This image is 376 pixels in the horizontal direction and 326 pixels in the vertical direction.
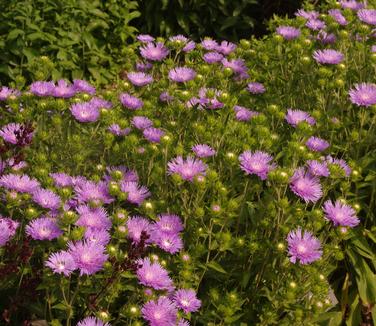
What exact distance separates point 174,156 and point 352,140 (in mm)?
927

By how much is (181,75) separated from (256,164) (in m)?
1.03

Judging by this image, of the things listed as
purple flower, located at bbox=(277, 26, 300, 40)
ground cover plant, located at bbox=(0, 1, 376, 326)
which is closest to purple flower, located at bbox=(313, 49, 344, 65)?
ground cover plant, located at bbox=(0, 1, 376, 326)

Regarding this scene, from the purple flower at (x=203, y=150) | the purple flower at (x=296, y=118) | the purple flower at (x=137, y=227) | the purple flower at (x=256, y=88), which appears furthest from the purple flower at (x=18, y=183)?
the purple flower at (x=256, y=88)

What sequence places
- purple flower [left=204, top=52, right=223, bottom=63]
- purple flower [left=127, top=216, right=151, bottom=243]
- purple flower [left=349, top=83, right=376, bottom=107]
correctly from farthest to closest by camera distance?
purple flower [left=204, top=52, right=223, bottom=63] → purple flower [left=349, top=83, right=376, bottom=107] → purple flower [left=127, top=216, right=151, bottom=243]

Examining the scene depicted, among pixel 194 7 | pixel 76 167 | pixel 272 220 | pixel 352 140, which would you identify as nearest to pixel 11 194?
pixel 76 167

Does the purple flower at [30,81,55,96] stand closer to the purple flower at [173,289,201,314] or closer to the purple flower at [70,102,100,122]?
the purple flower at [70,102,100,122]

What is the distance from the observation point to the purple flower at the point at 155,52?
148 inches

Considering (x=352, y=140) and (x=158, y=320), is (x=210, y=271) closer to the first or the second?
(x=158, y=320)

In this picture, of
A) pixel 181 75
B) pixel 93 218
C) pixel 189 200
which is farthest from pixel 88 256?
pixel 181 75

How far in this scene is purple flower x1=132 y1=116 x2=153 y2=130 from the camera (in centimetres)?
311

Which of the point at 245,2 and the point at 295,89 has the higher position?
the point at 295,89

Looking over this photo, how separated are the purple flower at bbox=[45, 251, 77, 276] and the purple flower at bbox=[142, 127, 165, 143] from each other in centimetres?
93

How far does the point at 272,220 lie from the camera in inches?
109

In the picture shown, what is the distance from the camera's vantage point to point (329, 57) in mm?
3590
